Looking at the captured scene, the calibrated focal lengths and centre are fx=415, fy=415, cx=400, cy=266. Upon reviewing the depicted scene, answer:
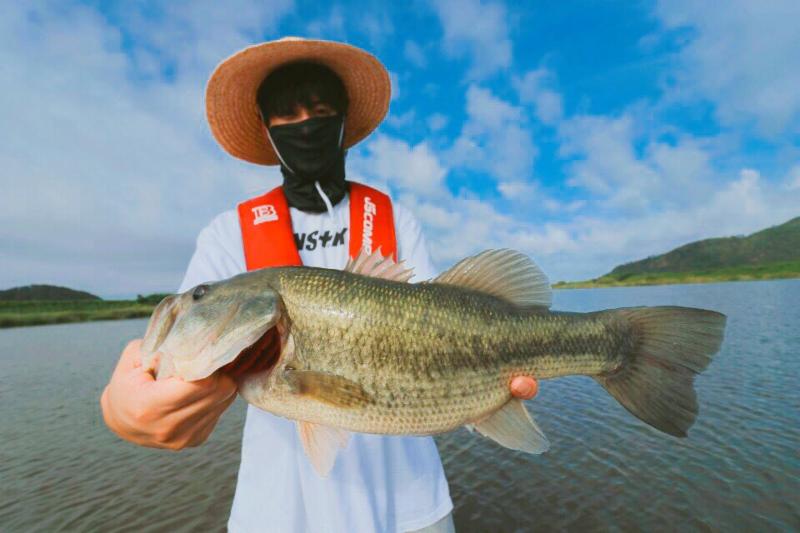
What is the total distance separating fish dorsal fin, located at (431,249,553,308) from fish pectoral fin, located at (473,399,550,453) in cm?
61

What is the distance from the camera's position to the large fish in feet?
6.57

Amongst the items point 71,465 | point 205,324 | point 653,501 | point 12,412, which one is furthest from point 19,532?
point 653,501

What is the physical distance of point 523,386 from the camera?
234 centimetres

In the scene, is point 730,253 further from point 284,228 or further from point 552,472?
point 284,228

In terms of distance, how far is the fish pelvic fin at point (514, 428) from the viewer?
2318mm

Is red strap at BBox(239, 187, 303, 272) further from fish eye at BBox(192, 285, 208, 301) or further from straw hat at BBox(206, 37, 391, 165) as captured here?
straw hat at BBox(206, 37, 391, 165)

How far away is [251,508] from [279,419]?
48 centimetres

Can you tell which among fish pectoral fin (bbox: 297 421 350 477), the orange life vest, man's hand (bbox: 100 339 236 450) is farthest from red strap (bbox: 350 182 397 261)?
man's hand (bbox: 100 339 236 450)

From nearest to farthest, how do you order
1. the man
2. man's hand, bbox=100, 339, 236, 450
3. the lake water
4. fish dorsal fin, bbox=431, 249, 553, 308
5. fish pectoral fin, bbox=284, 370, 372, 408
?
1. man's hand, bbox=100, 339, 236, 450
2. the man
3. fish pectoral fin, bbox=284, 370, 372, 408
4. fish dorsal fin, bbox=431, 249, 553, 308
5. the lake water

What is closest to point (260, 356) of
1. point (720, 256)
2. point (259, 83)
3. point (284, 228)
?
point (284, 228)

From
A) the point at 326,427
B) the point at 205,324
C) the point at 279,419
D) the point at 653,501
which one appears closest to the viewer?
the point at 205,324

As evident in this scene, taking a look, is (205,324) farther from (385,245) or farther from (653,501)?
(653,501)

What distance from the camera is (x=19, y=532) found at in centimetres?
769

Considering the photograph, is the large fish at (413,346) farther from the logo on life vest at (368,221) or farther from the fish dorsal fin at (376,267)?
the logo on life vest at (368,221)
